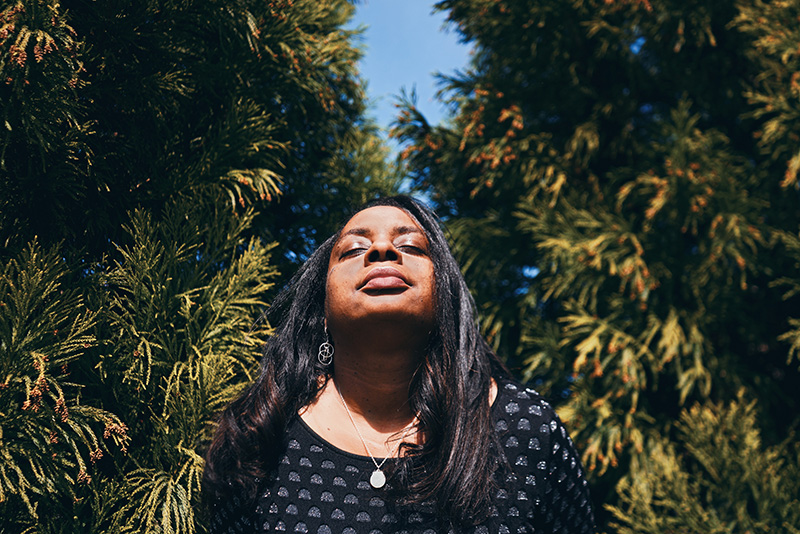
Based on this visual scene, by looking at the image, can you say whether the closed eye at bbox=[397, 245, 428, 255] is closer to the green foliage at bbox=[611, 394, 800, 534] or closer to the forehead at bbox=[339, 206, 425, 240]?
the forehead at bbox=[339, 206, 425, 240]

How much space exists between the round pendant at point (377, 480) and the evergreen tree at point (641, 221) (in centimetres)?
160

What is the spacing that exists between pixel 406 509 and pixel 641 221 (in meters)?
2.50

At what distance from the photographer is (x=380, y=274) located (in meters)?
1.67

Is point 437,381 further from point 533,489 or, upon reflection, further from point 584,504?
point 584,504

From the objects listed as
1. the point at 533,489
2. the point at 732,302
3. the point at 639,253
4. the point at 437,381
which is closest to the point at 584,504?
the point at 533,489

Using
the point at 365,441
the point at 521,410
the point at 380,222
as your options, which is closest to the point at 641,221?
the point at 521,410

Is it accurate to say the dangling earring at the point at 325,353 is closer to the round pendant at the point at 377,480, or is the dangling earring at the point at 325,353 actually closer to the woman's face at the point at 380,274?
the woman's face at the point at 380,274

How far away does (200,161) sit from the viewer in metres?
2.12

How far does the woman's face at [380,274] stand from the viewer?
1.64 m

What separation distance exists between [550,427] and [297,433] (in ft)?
2.56

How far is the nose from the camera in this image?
1.72 meters

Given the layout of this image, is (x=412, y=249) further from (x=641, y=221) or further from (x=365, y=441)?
(x=641, y=221)

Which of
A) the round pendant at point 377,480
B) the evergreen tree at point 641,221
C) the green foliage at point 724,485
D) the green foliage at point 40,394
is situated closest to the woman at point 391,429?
the round pendant at point 377,480

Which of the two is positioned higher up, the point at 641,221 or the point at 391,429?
the point at 641,221
